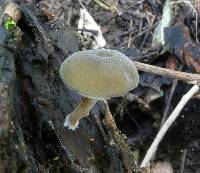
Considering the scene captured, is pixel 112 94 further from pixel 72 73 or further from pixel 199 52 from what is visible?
pixel 199 52

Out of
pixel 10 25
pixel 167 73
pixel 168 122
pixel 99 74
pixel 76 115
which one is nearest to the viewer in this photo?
pixel 99 74

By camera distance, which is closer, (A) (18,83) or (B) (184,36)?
(A) (18,83)

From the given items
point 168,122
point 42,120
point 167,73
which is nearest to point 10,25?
point 42,120

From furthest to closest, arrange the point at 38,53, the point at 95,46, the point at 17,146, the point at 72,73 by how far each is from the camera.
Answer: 1. the point at 95,46
2. the point at 38,53
3. the point at 72,73
4. the point at 17,146

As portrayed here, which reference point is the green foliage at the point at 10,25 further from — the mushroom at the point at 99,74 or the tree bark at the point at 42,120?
the mushroom at the point at 99,74

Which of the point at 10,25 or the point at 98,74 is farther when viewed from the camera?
the point at 10,25

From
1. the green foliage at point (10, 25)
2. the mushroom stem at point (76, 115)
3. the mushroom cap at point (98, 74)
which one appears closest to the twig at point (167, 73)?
the mushroom stem at point (76, 115)

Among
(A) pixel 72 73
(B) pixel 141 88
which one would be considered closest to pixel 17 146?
(A) pixel 72 73

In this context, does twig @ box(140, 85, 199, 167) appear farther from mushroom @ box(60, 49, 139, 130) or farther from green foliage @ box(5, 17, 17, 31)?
green foliage @ box(5, 17, 17, 31)

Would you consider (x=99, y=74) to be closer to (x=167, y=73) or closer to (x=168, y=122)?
(x=167, y=73)
